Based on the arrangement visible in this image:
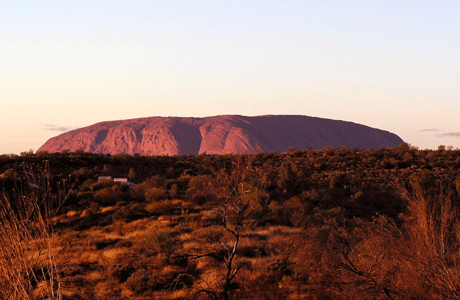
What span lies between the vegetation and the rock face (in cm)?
10122

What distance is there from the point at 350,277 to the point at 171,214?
16.8m

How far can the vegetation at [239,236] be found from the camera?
9789mm

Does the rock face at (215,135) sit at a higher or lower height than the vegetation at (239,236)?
higher

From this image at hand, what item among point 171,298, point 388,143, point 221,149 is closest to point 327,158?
point 171,298

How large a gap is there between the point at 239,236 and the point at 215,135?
132604 mm

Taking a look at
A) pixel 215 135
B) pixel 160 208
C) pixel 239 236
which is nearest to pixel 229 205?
pixel 239 236

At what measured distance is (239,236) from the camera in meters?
20.5

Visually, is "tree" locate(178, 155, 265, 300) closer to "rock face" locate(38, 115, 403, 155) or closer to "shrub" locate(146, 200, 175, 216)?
"shrub" locate(146, 200, 175, 216)

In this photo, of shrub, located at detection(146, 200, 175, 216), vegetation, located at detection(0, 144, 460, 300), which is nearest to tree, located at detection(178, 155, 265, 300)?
vegetation, located at detection(0, 144, 460, 300)

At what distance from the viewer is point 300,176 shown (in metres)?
37.8

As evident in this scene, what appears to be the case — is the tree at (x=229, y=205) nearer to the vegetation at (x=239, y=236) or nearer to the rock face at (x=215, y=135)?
the vegetation at (x=239, y=236)

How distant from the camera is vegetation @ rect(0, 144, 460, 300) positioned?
9.79 m

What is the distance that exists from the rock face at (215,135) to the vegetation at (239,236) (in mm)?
101218

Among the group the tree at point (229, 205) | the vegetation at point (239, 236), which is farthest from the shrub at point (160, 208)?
the tree at point (229, 205)
